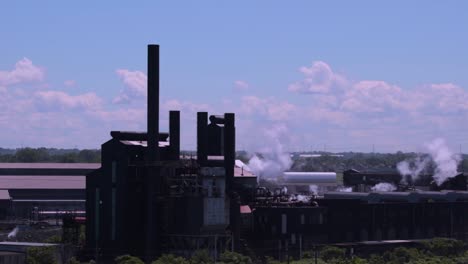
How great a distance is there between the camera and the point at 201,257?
225 feet

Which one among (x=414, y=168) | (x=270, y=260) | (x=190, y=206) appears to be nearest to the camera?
(x=190, y=206)

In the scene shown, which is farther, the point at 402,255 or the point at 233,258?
the point at 402,255

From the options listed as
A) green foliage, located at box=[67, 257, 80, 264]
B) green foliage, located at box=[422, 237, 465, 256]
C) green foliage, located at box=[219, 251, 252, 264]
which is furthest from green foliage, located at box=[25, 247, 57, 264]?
green foliage, located at box=[422, 237, 465, 256]

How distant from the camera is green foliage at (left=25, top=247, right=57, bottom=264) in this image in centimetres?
6391

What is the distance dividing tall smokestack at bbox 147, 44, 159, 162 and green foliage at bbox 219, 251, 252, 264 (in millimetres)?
9420

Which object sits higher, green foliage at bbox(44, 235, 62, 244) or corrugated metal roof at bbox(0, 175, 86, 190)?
corrugated metal roof at bbox(0, 175, 86, 190)

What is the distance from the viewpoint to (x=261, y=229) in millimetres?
80688

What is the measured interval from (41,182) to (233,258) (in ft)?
259

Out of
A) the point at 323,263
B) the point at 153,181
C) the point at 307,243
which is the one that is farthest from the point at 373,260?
the point at 153,181

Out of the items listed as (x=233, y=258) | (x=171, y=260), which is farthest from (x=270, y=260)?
(x=171, y=260)

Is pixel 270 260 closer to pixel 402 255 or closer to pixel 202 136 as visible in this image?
pixel 402 255

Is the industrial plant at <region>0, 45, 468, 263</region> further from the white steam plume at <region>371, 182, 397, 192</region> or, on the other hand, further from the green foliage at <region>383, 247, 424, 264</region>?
the white steam plume at <region>371, 182, 397, 192</region>

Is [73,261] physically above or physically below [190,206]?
below

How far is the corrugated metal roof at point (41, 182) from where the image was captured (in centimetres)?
13825
